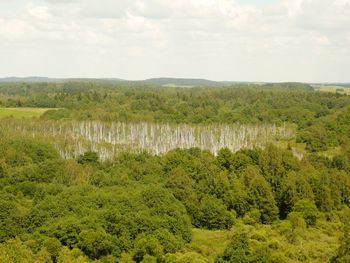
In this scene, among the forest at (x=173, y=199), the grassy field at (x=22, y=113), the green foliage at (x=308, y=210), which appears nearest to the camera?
the forest at (x=173, y=199)

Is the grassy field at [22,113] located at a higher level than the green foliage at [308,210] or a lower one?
higher

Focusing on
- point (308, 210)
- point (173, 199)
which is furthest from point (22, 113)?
point (308, 210)

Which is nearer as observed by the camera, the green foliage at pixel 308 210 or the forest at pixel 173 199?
the forest at pixel 173 199

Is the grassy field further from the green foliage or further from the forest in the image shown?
the green foliage

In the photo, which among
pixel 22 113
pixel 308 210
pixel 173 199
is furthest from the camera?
pixel 22 113

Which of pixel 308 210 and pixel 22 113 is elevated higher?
pixel 22 113

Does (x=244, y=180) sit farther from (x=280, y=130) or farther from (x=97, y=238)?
(x=280, y=130)

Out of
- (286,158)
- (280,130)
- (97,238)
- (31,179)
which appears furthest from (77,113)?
(97,238)

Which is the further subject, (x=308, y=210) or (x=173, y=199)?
(x=308, y=210)

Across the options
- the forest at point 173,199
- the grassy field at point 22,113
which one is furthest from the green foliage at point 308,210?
the grassy field at point 22,113

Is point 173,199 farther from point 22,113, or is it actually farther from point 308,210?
point 22,113

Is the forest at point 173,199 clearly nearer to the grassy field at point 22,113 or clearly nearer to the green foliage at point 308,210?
the green foliage at point 308,210

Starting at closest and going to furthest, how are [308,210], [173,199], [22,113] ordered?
[173,199] < [308,210] < [22,113]
